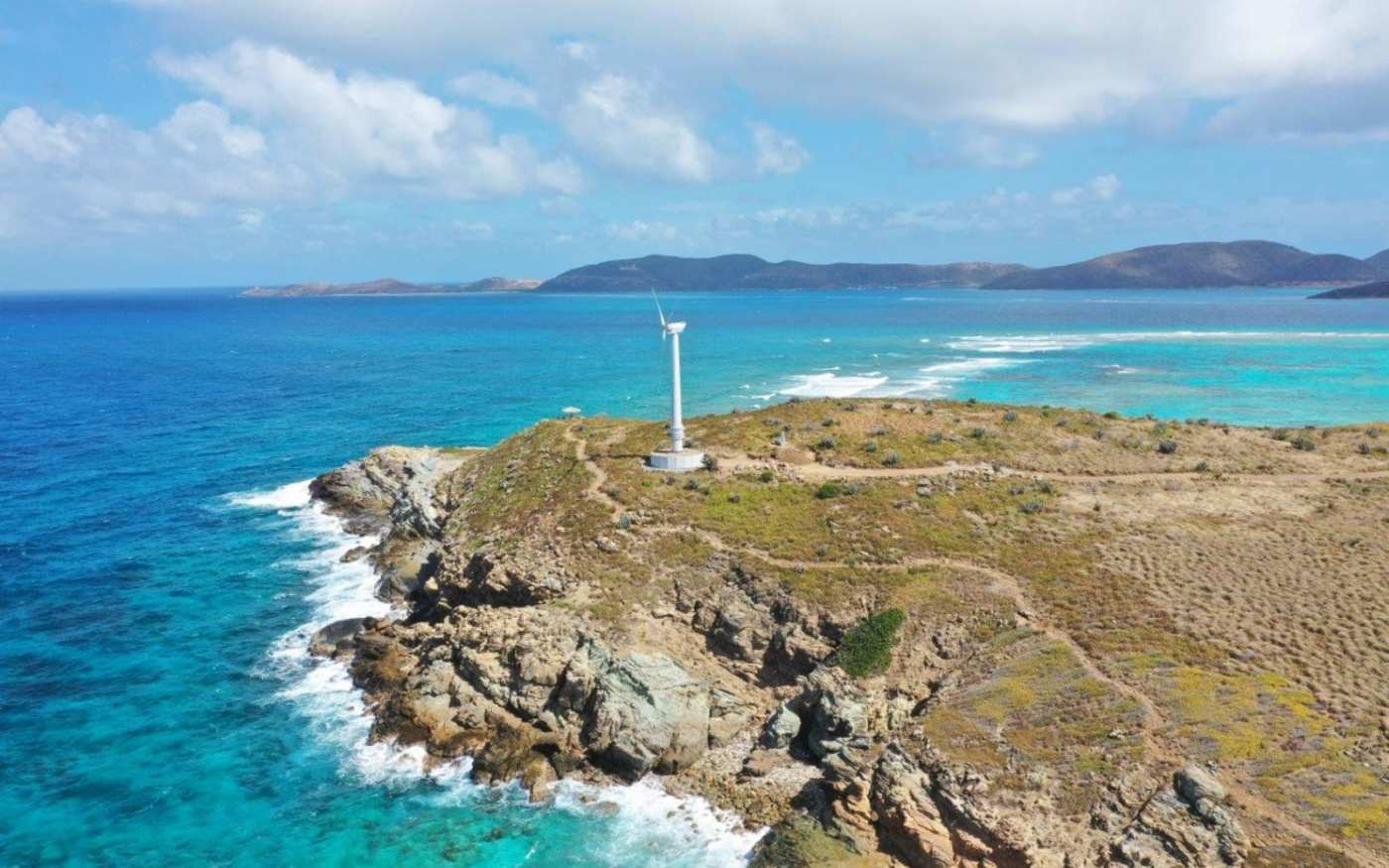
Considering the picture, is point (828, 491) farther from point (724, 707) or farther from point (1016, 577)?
point (724, 707)

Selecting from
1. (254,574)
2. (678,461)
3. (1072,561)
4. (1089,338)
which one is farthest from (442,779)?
(1089,338)

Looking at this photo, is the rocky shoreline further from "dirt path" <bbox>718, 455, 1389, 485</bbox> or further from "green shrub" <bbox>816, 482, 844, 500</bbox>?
"dirt path" <bbox>718, 455, 1389, 485</bbox>

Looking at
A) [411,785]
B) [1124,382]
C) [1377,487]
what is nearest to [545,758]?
[411,785]

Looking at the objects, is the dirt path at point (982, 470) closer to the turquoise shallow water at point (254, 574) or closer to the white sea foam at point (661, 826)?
the white sea foam at point (661, 826)

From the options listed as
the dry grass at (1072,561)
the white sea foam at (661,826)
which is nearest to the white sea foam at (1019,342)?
the dry grass at (1072,561)

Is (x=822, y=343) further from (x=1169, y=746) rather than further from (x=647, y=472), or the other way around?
(x=1169, y=746)

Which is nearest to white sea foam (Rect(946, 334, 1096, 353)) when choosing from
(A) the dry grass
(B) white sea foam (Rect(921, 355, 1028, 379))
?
(B) white sea foam (Rect(921, 355, 1028, 379))

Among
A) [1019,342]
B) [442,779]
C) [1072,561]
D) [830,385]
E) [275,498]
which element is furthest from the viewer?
[1019,342]

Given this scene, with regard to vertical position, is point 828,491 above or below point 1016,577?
above

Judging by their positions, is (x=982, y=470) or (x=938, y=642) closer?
(x=938, y=642)
